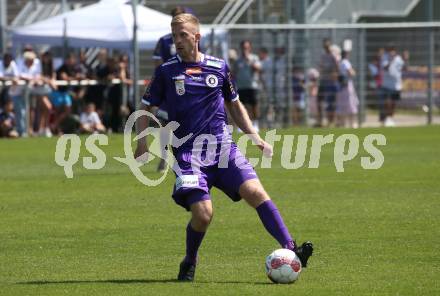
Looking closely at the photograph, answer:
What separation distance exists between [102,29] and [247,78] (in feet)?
11.8

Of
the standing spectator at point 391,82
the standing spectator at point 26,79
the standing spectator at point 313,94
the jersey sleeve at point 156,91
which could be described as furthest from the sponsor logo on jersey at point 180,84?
the standing spectator at point 391,82

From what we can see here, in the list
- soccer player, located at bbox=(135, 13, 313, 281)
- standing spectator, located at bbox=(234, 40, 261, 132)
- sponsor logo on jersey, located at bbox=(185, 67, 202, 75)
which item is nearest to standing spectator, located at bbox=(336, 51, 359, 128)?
standing spectator, located at bbox=(234, 40, 261, 132)

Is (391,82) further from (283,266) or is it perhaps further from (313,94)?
(283,266)

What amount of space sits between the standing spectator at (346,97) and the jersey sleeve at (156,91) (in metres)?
20.2

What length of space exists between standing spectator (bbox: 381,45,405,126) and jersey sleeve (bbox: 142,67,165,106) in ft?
69.7

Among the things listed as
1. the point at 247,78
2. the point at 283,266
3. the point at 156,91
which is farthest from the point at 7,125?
the point at 283,266

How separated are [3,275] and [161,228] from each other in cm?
303

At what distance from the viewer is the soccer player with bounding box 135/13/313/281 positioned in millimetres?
8656

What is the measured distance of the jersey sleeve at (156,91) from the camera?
898 centimetres

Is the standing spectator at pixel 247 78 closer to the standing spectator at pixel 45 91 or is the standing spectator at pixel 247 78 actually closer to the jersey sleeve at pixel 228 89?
the standing spectator at pixel 45 91

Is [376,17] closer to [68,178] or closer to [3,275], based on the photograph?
[68,178]

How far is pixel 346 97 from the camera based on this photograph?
29109mm

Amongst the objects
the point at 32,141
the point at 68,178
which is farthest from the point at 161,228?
the point at 32,141

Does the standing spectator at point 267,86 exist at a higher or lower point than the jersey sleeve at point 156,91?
lower
